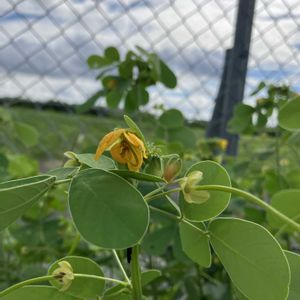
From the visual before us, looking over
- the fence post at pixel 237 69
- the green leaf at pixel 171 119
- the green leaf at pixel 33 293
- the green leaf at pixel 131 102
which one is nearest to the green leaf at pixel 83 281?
the green leaf at pixel 33 293

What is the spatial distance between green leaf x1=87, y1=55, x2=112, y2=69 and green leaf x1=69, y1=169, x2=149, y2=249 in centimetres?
75

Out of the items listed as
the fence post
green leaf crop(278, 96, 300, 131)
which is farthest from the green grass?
green leaf crop(278, 96, 300, 131)

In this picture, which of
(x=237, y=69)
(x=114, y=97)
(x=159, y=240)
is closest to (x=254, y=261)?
(x=159, y=240)

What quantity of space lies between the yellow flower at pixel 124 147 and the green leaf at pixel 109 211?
0.02 metres

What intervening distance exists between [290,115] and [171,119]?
25.9 inches

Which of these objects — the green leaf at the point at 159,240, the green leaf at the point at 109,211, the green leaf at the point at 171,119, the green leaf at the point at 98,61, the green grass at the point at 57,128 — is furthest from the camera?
the green grass at the point at 57,128

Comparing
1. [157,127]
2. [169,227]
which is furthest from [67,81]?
[169,227]

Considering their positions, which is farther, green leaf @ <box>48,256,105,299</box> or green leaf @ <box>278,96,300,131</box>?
green leaf @ <box>278,96,300,131</box>

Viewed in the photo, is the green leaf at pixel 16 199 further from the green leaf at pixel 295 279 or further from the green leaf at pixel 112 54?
the green leaf at pixel 112 54

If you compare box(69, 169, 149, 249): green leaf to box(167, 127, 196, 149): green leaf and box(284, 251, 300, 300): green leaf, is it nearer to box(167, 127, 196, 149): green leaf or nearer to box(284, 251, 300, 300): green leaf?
box(284, 251, 300, 300): green leaf

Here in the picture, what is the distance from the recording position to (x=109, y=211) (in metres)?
0.41

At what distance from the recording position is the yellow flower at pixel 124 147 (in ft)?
1.38

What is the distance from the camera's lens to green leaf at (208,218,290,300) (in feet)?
1.35

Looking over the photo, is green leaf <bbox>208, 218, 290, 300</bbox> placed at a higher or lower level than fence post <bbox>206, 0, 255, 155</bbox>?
lower
